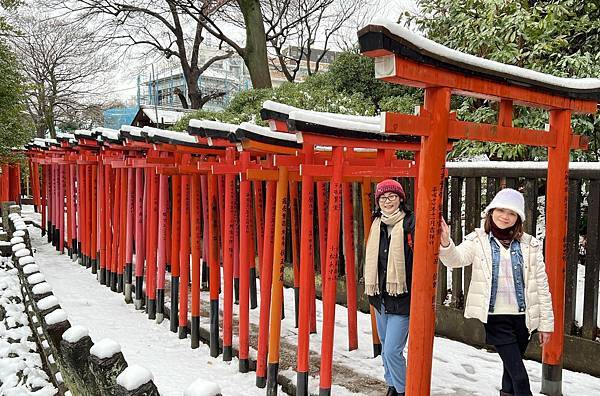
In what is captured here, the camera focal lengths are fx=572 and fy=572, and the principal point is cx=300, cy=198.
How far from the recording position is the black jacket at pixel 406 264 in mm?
4195

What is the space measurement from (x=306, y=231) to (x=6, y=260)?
9.26 m

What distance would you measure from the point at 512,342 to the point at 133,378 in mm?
2419

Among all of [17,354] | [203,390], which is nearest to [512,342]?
[203,390]

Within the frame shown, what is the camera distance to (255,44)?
15.6 m

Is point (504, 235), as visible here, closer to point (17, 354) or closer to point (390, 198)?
point (390, 198)

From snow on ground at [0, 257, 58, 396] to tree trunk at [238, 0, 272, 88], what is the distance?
27.5 feet

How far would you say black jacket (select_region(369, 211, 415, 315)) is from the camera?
4195 millimetres

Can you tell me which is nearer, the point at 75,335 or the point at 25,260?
the point at 75,335

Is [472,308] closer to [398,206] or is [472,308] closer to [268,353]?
[398,206]

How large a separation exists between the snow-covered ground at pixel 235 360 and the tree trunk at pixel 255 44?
876cm

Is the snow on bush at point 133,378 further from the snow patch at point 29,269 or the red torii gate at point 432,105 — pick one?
the snow patch at point 29,269

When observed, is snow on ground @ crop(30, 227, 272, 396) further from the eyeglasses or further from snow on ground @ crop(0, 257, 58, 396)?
the eyeglasses

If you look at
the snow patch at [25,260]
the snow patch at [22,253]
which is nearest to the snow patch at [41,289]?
the snow patch at [25,260]

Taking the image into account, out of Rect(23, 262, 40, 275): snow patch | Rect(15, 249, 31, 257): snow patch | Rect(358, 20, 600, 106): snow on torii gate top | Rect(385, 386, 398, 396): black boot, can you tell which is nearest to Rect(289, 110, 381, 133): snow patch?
Rect(358, 20, 600, 106): snow on torii gate top
